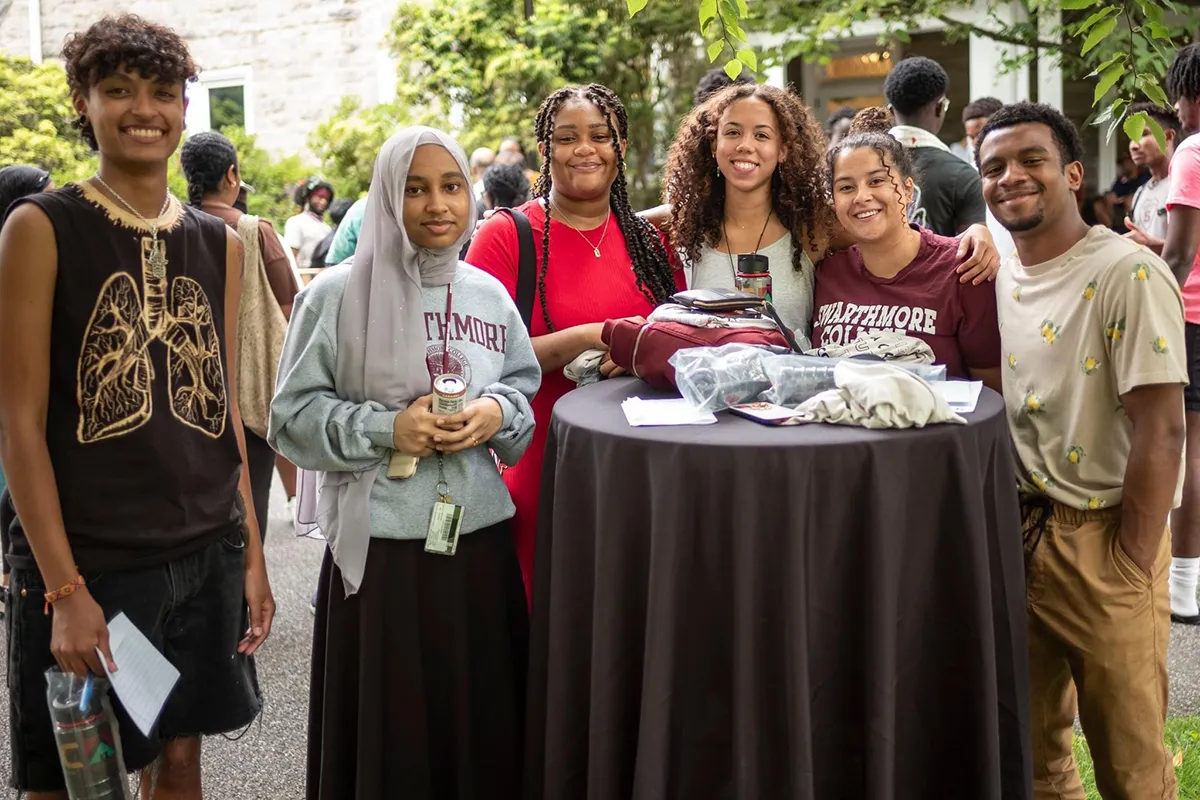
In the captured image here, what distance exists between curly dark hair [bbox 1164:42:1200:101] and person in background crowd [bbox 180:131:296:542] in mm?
3702

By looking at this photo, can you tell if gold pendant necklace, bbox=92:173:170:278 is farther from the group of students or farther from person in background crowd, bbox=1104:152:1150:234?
person in background crowd, bbox=1104:152:1150:234

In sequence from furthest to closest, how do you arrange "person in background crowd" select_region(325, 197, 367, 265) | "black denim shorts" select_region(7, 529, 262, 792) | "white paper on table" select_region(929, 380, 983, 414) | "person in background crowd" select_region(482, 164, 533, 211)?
"person in background crowd" select_region(325, 197, 367, 265), "person in background crowd" select_region(482, 164, 533, 211), "white paper on table" select_region(929, 380, 983, 414), "black denim shorts" select_region(7, 529, 262, 792)

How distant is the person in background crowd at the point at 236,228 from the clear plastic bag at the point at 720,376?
2236 mm

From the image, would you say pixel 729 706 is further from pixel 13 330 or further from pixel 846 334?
pixel 13 330

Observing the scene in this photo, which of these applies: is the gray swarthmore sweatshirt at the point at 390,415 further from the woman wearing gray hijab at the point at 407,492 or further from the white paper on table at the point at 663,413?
the white paper on table at the point at 663,413

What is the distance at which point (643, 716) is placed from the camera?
237 cm

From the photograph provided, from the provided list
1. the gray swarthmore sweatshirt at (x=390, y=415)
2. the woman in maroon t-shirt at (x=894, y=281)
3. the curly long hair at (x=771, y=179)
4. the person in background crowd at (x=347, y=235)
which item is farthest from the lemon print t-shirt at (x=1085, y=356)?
the person in background crowd at (x=347, y=235)

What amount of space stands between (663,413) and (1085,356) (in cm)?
99

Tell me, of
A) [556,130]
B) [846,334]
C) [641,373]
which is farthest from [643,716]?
[556,130]

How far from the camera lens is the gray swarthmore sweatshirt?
2.61 meters

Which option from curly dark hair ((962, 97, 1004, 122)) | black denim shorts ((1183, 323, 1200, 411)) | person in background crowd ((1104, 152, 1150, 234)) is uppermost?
curly dark hair ((962, 97, 1004, 122))

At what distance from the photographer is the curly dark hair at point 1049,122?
284 centimetres

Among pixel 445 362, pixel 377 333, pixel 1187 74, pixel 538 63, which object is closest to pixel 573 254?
pixel 445 362

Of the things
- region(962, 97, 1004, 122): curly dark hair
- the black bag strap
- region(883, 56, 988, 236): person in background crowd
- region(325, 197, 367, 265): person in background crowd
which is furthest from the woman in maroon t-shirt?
region(325, 197, 367, 265): person in background crowd
